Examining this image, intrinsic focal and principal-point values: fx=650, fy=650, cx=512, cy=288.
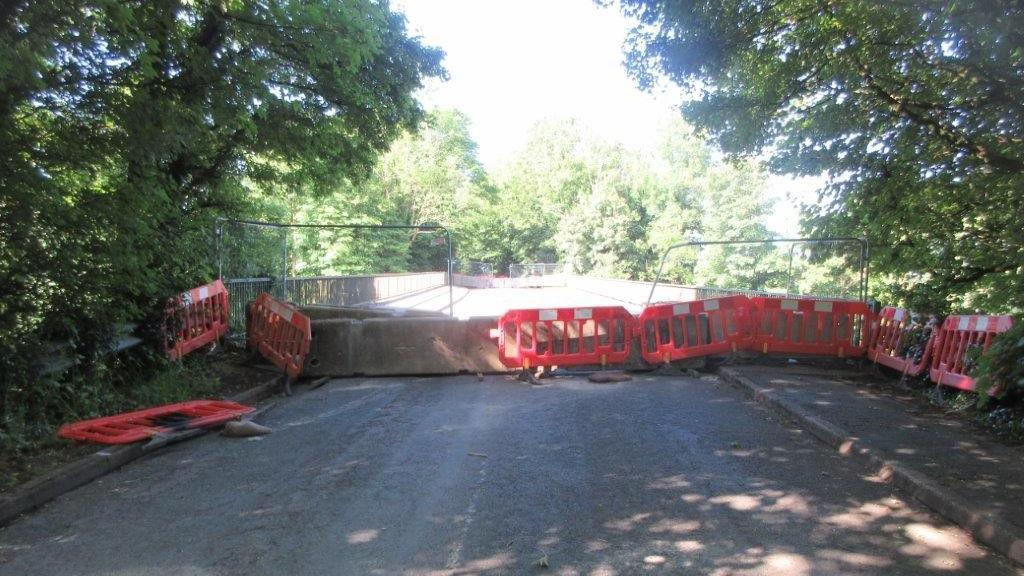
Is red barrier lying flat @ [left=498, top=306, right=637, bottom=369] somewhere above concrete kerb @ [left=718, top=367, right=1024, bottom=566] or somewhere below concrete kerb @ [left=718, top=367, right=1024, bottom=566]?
above

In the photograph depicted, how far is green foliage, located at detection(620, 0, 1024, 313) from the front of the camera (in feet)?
25.6

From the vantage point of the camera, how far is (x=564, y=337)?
440 inches

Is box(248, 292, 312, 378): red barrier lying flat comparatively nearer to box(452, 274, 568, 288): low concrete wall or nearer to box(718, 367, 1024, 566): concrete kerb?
box(718, 367, 1024, 566): concrete kerb

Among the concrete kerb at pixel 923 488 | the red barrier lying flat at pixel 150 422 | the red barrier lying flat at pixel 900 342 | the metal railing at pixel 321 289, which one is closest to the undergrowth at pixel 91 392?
the red barrier lying flat at pixel 150 422

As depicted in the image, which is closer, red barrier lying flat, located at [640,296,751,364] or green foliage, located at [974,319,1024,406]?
green foliage, located at [974,319,1024,406]

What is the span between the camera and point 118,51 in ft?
21.7

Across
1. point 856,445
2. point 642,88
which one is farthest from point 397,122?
point 856,445

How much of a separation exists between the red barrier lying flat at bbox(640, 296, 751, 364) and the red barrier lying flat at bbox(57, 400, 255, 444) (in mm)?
6535

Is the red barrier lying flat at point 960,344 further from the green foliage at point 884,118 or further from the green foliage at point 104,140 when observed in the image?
the green foliage at point 104,140

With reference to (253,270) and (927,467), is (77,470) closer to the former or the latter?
(927,467)

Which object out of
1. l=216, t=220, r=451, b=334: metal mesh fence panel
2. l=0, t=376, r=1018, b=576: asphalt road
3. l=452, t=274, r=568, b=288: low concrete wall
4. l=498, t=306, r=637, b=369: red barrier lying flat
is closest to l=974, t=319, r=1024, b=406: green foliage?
l=0, t=376, r=1018, b=576: asphalt road

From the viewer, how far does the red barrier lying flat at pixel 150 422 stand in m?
6.32

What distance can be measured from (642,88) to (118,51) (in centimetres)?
751

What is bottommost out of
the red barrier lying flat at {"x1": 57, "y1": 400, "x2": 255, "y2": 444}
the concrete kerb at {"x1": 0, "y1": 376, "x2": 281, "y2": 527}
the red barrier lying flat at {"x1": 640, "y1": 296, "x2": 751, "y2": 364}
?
the concrete kerb at {"x1": 0, "y1": 376, "x2": 281, "y2": 527}
